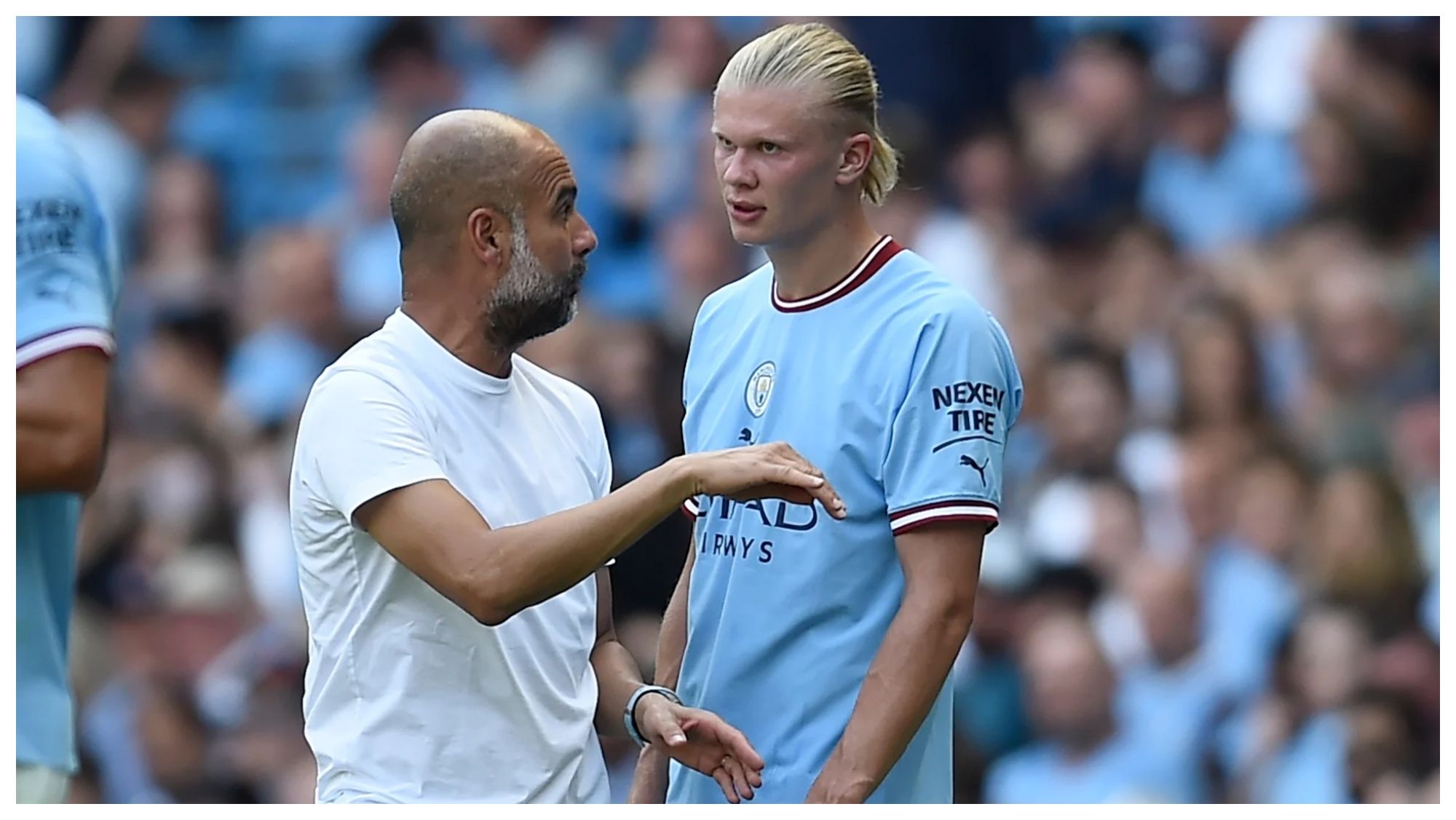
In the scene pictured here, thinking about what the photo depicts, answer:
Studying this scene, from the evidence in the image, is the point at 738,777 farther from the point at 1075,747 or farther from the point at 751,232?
the point at 1075,747

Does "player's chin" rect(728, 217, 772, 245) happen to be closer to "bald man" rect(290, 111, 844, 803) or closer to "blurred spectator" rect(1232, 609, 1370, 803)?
"bald man" rect(290, 111, 844, 803)

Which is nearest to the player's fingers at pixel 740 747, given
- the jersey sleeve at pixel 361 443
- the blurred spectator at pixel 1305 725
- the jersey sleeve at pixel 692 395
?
the jersey sleeve at pixel 692 395

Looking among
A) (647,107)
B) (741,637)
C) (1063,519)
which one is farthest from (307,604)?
(647,107)

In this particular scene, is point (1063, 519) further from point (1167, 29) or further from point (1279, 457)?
point (1167, 29)

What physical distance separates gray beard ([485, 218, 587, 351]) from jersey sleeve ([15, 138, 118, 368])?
25.3 inches

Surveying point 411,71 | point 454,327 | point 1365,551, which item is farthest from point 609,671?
point 411,71

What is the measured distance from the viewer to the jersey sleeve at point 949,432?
3256mm

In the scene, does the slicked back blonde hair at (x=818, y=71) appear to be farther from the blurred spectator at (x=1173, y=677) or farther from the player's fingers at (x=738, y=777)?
the blurred spectator at (x=1173, y=677)

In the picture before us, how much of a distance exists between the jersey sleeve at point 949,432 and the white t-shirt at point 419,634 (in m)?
0.59

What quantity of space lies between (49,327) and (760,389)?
116 centimetres

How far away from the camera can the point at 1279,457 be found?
279 inches

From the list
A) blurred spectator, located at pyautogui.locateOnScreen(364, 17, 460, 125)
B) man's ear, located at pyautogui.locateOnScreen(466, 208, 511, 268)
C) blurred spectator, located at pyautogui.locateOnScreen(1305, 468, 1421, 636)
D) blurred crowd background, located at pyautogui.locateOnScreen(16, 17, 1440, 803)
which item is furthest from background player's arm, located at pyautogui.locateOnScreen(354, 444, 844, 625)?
blurred spectator, located at pyautogui.locateOnScreen(364, 17, 460, 125)

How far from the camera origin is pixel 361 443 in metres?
3.16

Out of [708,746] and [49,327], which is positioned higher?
[49,327]
